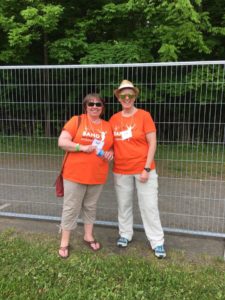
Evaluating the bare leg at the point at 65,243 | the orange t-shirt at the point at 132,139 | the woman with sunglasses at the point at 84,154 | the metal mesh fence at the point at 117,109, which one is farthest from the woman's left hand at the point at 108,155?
the bare leg at the point at 65,243

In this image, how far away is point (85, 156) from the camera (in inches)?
156

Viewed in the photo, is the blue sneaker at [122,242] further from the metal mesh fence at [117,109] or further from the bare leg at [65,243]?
the bare leg at [65,243]

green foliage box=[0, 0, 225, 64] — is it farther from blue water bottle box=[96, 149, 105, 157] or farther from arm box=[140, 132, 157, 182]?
blue water bottle box=[96, 149, 105, 157]

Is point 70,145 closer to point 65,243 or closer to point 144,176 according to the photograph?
point 144,176

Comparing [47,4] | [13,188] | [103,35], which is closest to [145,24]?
[103,35]

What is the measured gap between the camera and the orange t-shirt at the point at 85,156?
155 inches

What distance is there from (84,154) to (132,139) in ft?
1.74

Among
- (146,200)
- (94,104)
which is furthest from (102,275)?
(94,104)

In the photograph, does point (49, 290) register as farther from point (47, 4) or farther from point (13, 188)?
point (47, 4)

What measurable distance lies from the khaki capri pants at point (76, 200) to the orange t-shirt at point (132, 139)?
1.34 ft

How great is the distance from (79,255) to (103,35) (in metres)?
8.32

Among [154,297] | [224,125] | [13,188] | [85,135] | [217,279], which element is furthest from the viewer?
[13,188]

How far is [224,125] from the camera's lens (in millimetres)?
4375

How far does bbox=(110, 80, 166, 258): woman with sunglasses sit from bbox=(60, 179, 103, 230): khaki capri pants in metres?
0.30
